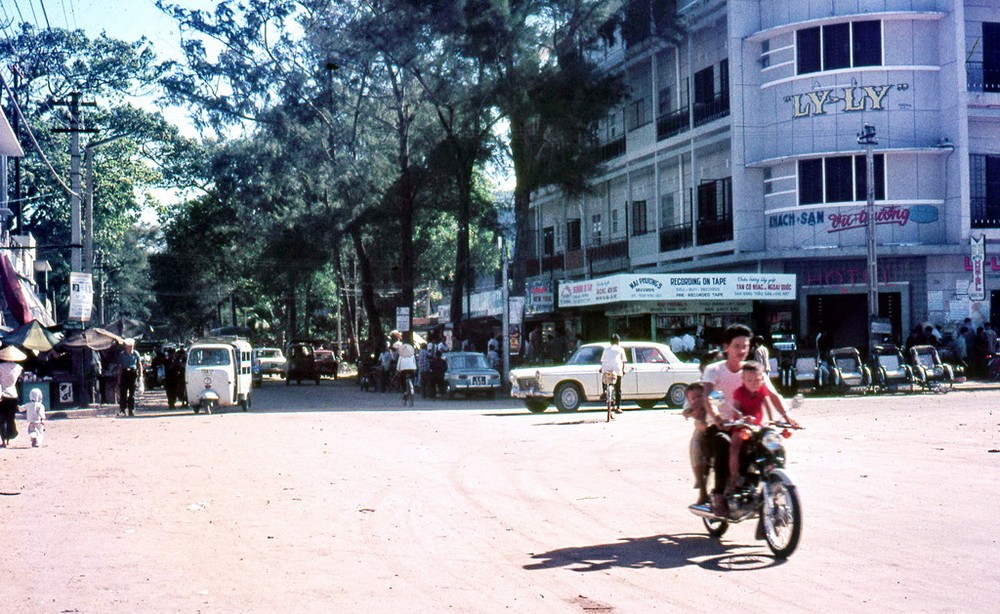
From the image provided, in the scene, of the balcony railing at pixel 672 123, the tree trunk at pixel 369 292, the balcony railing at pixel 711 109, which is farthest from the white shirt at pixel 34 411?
the tree trunk at pixel 369 292

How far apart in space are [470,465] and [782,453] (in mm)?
7570

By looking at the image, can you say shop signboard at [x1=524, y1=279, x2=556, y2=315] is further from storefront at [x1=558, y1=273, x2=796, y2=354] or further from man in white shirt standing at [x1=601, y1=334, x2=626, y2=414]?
man in white shirt standing at [x1=601, y1=334, x2=626, y2=414]

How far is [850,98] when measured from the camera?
3706cm

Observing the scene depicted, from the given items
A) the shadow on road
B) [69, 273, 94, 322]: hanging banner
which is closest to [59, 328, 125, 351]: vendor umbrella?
[69, 273, 94, 322]: hanging banner

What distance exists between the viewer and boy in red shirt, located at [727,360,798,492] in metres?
9.20

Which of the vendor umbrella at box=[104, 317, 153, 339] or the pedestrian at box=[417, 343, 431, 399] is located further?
the pedestrian at box=[417, 343, 431, 399]

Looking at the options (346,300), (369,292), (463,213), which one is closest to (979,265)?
(463,213)

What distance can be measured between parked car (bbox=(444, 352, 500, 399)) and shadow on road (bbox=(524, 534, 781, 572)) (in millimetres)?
26221

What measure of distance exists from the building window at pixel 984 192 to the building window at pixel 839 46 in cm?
469

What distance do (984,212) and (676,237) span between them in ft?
36.2

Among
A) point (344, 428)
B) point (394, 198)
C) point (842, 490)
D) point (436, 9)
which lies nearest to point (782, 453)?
point (842, 490)

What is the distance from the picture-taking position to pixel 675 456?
16688 mm

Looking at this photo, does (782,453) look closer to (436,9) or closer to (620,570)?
(620,570)

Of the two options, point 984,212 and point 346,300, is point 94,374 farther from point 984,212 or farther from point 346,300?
point 346,300
